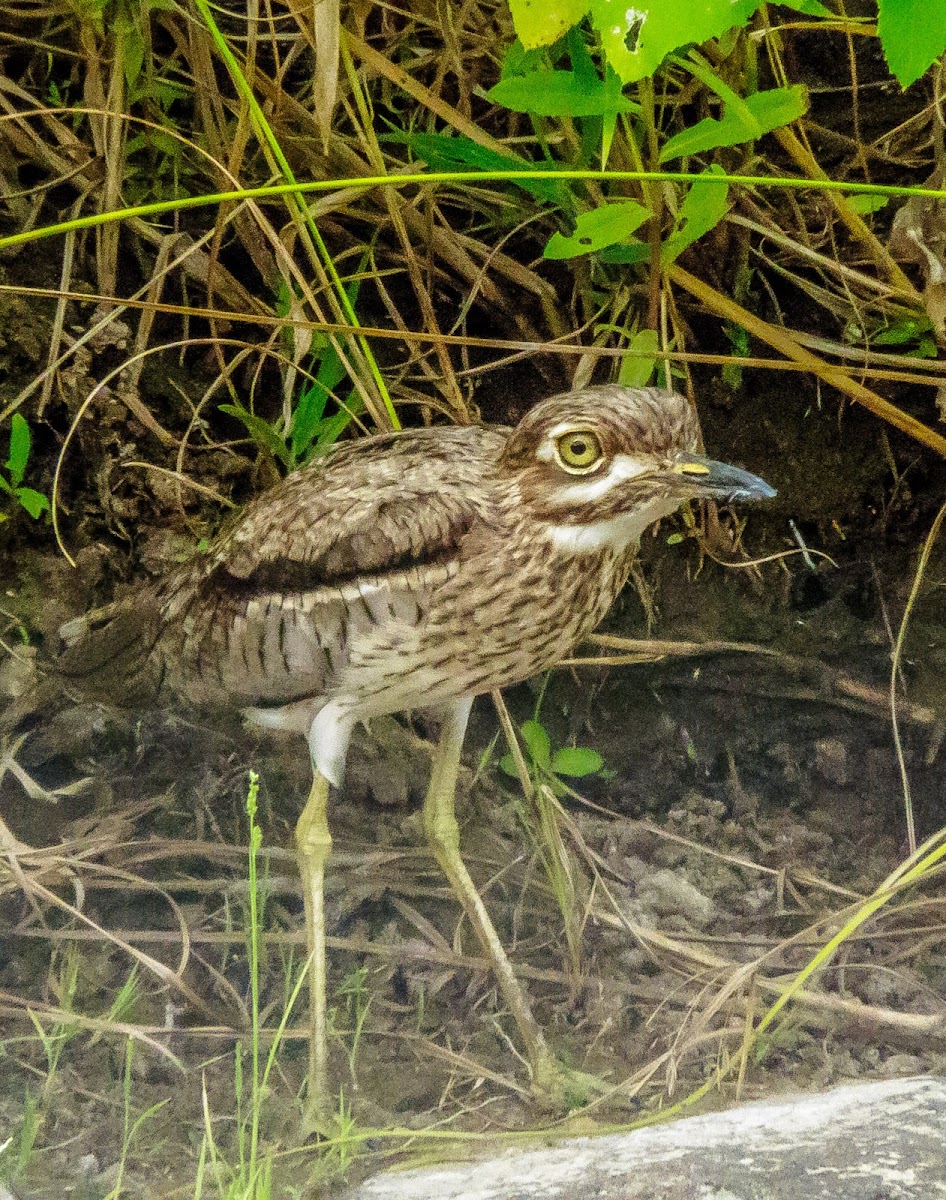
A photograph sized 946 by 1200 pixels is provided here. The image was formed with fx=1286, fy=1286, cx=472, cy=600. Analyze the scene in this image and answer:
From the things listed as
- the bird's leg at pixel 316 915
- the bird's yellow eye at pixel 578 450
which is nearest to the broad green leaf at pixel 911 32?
the bird's yellow eye at pixel 578 450

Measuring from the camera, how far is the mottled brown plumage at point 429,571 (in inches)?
43.9

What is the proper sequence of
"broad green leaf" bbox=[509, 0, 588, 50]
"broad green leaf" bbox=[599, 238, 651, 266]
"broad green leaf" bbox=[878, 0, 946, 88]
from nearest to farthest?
"broad green leaf" bbox=[878, 0, 946, 88] < "broad green leaf" bbox=[509, 0, 588, 50] < "broad green leaf" bbox=[599, 238, 651, 266]

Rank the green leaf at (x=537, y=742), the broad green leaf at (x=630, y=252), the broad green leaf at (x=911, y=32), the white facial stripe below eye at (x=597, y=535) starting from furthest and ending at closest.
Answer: the broad green leaf at (x=630, y=252), the green leaf at (x=537, y=742), the white facial stripe below eye at (x=597, y=535), the broad green leaf at (x=911, y=32)

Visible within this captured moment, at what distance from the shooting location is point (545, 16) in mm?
1050

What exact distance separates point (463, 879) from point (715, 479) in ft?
1.34

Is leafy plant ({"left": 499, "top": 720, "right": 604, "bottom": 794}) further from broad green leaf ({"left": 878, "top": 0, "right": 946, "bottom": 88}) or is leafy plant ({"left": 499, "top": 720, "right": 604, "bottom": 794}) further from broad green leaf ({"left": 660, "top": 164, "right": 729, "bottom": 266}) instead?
broad green leaf ({"left": 878, "top": 0, "right": 946, "bottom": 88})

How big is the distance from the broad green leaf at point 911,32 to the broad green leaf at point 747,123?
34cm

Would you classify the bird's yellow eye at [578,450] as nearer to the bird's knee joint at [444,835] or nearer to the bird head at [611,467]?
the bird head at [611,467]

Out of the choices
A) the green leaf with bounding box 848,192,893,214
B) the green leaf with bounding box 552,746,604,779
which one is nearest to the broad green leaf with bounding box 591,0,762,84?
the green leaf with bounding box 848,192,893,214

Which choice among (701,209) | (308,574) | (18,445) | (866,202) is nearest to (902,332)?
(866,202)

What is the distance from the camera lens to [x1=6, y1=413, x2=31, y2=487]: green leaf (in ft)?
4.85

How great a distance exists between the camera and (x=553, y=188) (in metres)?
1.34

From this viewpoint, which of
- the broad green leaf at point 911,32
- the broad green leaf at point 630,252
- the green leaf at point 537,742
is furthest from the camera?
the broad green leaf at point 630,252

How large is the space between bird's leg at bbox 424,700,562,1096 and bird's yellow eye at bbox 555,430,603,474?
0.98 feet
